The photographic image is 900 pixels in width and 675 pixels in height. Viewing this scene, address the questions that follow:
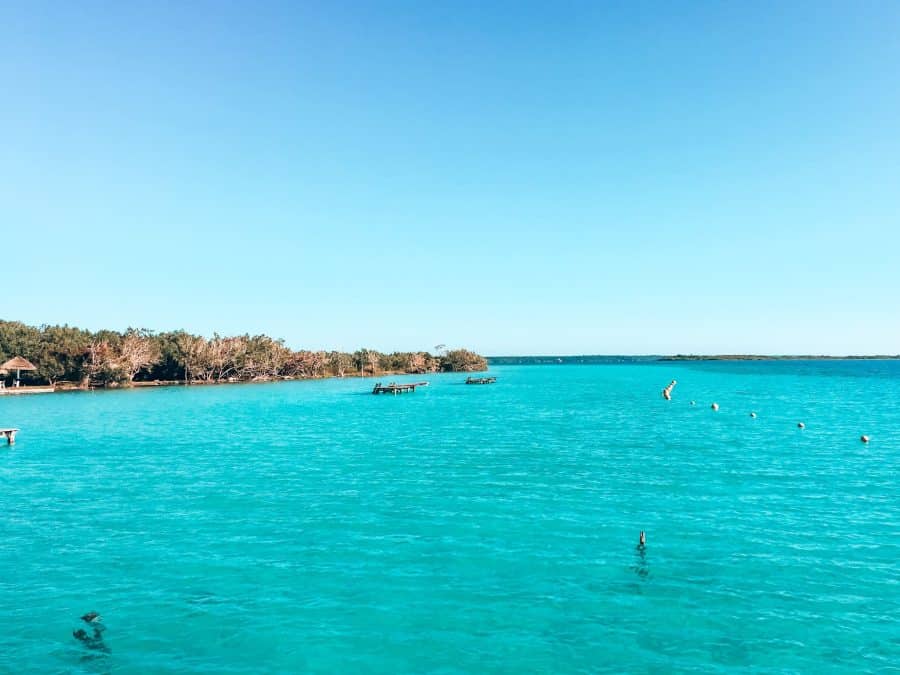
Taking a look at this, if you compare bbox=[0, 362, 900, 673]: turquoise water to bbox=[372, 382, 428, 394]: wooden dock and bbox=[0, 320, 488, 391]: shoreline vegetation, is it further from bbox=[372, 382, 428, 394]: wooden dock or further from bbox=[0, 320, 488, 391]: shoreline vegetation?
bbox=[0, 320, 488, 391]: shoreline vegetation

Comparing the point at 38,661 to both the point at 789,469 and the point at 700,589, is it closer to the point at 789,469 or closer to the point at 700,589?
the point at 700,589

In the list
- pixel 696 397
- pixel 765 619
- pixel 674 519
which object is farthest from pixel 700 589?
pixel 696 397

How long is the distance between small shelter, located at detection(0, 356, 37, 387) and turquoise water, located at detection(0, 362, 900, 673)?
81587mm

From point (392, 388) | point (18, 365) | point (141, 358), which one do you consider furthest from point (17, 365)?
point (392, 388)

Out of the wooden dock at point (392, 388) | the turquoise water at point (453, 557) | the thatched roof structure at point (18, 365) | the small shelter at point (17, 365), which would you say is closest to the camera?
the turquoise water at point (453, 557)

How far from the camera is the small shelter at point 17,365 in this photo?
11112 centimetres

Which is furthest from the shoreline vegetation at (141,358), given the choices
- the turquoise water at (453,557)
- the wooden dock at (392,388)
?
the turquoise water at (453,557)

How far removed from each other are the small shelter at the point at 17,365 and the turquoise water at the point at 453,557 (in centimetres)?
8159

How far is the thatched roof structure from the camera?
111000 mm

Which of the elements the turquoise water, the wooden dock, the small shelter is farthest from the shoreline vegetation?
the turquoise water

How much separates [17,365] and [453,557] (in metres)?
125

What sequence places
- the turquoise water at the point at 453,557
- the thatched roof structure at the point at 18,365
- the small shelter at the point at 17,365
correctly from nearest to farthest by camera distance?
1. the turquoise water at the point at 453,557
2. the thatched roof structure at the point at 18,365
3. the small shelter at the point at 17,365

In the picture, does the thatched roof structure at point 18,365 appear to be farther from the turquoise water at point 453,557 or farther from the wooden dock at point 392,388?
the turquoise water at point 453,557

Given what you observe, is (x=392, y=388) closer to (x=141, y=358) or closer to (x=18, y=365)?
(x=141, y=358)
